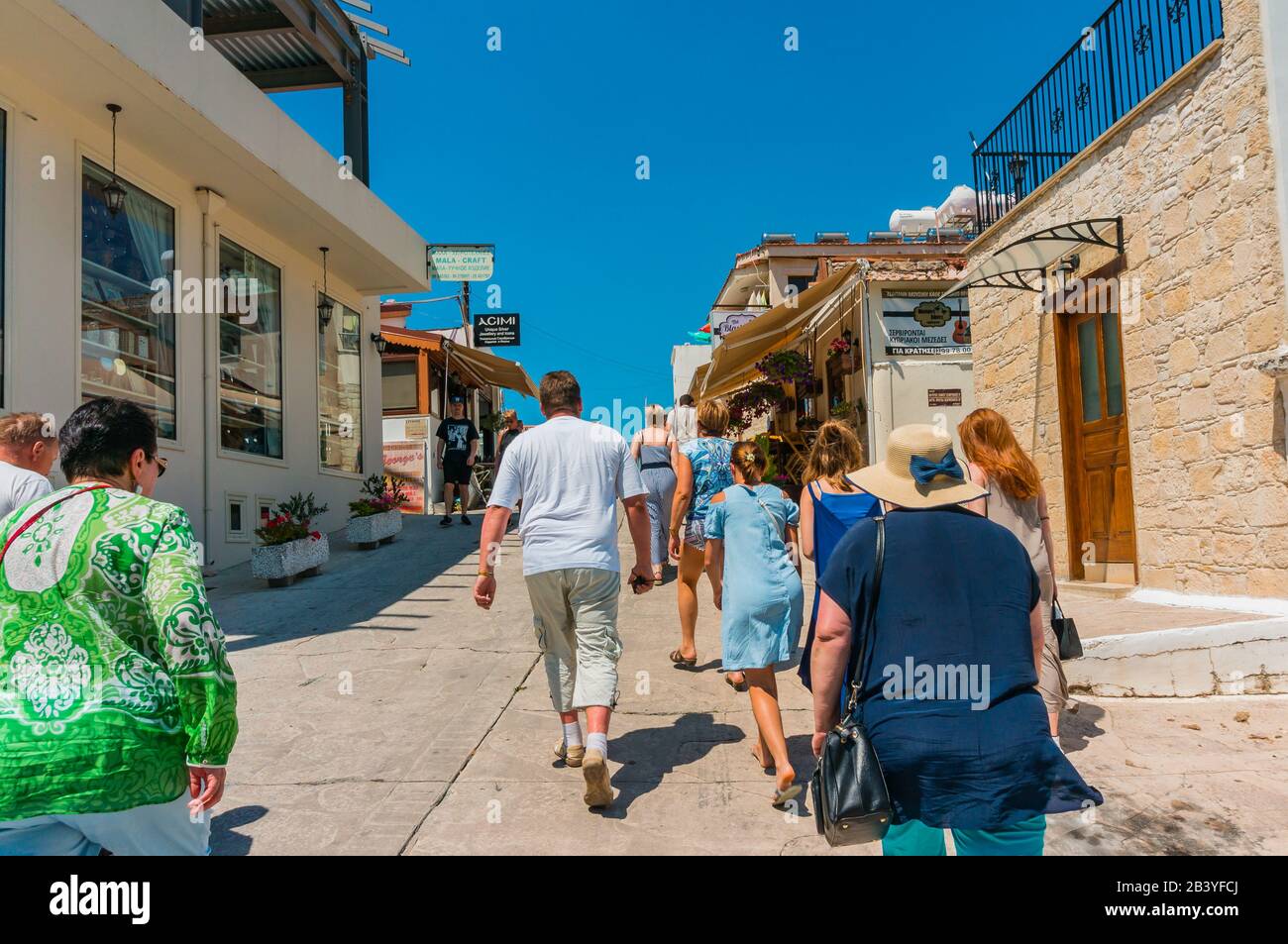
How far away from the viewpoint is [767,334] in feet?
47.9

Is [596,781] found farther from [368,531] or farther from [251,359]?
[251,359]

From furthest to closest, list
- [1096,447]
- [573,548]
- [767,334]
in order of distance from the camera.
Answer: [767,334] < [1096,447] < [573,548]

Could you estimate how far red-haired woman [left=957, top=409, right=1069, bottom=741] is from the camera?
403 cm

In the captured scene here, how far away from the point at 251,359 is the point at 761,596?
338 inches

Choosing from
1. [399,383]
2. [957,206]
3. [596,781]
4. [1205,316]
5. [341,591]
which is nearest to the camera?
[596,781]

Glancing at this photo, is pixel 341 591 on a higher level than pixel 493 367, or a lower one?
lower

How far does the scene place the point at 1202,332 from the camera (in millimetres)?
6492

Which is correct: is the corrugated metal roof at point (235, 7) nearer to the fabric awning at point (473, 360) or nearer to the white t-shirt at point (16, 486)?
the fabric awning at point (473, 360)

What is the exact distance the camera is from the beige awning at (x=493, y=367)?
1484cm

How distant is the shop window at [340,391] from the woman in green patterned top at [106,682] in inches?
425

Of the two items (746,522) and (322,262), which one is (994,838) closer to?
(746,522)

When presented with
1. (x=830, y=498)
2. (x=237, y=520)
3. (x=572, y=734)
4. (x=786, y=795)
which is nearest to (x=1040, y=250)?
(x=830, y=498)

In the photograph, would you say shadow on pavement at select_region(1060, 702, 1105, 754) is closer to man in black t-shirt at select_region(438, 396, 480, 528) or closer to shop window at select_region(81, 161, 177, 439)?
shop window at select_region(81, 161, 177, 439)
